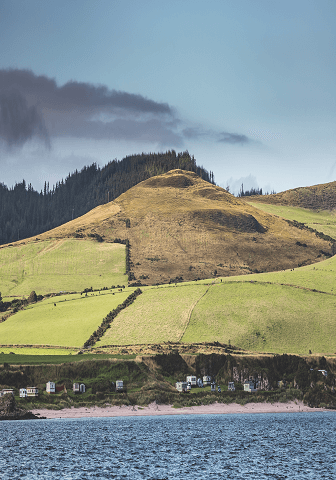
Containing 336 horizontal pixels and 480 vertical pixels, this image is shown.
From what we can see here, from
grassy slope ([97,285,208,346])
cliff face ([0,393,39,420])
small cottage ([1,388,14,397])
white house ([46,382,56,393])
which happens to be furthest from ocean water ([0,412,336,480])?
grassy slope ([97,285,208,346])

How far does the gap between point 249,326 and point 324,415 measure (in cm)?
3098

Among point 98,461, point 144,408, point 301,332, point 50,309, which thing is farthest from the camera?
point 50,309

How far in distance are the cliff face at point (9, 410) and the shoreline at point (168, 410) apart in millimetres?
3577

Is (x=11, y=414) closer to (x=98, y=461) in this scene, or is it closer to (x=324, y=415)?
(x=98, y=461)

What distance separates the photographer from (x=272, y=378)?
92938mm

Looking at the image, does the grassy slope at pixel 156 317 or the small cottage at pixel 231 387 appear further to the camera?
the grassy slope at pixel 156 317

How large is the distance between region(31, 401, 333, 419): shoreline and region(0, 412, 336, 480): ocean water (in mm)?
1688

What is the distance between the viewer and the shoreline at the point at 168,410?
7575 centimetres

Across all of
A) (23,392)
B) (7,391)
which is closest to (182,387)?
(23,392)

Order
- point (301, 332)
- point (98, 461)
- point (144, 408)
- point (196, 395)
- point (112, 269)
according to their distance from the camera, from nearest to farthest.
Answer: point (98, 461) → point (144, 408) → point (196, 395) → point (301, 332) → point (112, 269)

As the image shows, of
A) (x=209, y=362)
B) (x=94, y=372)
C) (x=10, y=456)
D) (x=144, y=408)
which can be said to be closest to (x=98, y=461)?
(x=10, y=456)

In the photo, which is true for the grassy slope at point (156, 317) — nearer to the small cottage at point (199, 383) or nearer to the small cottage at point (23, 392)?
the small cottage at point (199, 383)

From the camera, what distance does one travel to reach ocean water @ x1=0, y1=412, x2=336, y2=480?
4328 centimetres

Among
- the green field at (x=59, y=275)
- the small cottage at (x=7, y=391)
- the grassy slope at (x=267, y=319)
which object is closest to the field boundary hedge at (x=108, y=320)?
the grassy slope at (x=267, y=319)
